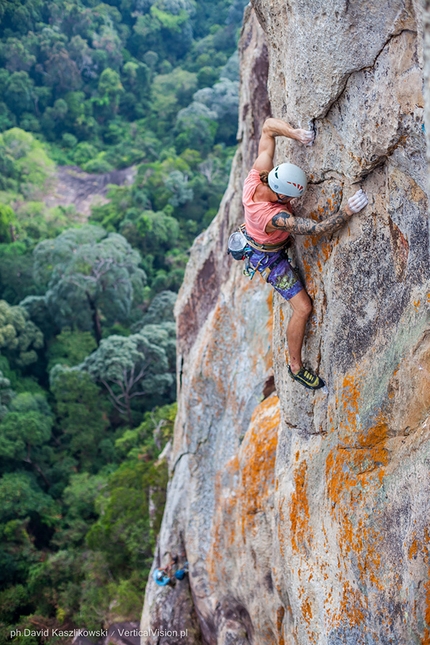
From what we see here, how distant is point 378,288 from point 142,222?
102ft

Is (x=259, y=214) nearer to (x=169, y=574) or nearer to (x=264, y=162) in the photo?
(x=264, y=162)

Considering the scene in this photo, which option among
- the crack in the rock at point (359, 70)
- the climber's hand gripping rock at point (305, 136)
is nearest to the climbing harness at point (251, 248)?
the climber's hand gripping rock at point (305, 136)

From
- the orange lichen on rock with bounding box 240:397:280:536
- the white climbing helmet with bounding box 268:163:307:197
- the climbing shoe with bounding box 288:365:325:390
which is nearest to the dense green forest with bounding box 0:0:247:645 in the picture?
the orange lichen on rock with bounding box 240:397:280:536

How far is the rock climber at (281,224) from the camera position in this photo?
190 inches

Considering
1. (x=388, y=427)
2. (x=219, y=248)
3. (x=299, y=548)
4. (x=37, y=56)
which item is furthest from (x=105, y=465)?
(x=37, y=56)

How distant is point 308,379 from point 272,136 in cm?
232

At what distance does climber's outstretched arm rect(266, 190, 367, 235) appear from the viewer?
4.54m

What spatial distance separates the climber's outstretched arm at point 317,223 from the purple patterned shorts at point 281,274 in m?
0.37

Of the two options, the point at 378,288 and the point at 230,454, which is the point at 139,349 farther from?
the point at 378,288

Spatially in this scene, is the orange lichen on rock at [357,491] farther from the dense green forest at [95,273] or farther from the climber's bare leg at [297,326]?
the dense green forest at [95,273]

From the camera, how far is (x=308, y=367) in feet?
18.5

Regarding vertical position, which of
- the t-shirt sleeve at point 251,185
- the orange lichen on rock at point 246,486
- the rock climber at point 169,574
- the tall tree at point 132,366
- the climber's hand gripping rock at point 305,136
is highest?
the tall tree at point 132,366

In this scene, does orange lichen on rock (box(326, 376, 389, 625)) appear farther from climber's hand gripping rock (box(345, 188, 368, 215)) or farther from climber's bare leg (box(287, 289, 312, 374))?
climber's hand gripping rock (box(345, 188, 368, 215))

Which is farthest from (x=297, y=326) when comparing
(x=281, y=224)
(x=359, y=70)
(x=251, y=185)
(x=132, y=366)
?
(x=132, y=366)
